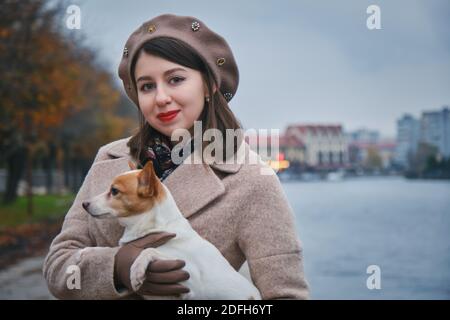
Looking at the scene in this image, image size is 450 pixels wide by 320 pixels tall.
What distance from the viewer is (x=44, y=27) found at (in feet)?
37.3

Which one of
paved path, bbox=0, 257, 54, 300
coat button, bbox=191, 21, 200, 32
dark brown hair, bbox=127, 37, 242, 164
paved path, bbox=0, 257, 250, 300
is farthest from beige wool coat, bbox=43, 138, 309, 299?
paved path, bbox=0, 257, 54, 300

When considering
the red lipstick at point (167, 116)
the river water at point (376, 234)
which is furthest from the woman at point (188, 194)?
the river water at point (376, 234)

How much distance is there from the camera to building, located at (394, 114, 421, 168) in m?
3.94

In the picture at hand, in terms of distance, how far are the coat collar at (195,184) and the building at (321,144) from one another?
4.31ft

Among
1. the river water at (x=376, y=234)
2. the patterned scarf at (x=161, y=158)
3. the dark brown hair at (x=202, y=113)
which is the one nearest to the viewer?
the dark brown hair at (x=202, y=113)

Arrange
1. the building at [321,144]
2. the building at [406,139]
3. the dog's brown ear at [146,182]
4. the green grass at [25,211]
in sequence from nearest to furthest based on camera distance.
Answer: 1. the dog's brown ear at [146,182]
2. the building at [321,144]
3. the building at [406,139]
4. the green grass at [25,211]

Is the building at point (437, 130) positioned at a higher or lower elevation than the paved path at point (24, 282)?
higher

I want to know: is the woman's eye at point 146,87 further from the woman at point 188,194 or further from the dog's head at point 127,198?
the dog's head at point 127,198

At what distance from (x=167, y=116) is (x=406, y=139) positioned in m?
2.45

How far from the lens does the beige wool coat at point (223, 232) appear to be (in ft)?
6.05

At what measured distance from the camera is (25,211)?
552 inches
